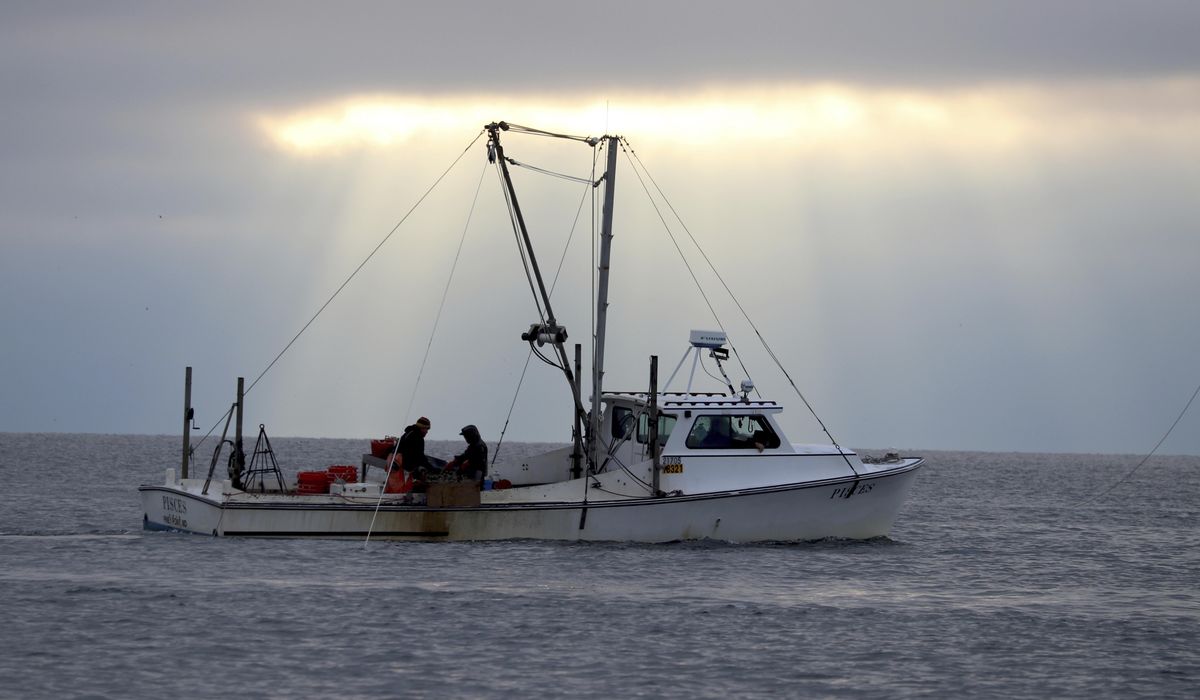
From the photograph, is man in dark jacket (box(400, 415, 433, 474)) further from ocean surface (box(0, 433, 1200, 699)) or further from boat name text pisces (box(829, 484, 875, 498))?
boat name text pisces (box(829, 484, 875, 498))

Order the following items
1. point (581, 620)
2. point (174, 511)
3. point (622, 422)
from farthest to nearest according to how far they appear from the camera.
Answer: point (622, 422), point (174, 511), point (581, 620)

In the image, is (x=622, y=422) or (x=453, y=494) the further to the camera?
(x=622, y=422)

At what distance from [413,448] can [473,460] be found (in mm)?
1092

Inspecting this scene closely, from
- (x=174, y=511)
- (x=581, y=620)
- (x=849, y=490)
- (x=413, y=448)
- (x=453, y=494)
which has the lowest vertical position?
(x=581, y=620)

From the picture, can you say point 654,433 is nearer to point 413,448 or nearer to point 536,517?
point 536,517

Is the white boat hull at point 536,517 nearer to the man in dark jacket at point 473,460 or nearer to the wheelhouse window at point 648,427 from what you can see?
the man in dark jacket at point 473,460

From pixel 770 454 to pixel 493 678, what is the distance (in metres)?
10.3

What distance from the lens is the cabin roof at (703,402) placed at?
25156 millimetres

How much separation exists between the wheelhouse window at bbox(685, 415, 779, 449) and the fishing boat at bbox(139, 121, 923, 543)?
23 millimetres

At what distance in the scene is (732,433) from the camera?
25.3 meters

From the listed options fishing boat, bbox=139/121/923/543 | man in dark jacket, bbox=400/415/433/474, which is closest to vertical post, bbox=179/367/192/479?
fishing boat, bbox=139/121/923/543

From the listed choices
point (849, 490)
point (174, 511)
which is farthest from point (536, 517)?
point (174, 511)

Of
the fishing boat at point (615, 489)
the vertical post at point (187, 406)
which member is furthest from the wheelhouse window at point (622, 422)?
the vertical post at point (187, 406)

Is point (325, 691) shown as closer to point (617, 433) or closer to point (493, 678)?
point (493, 678)
